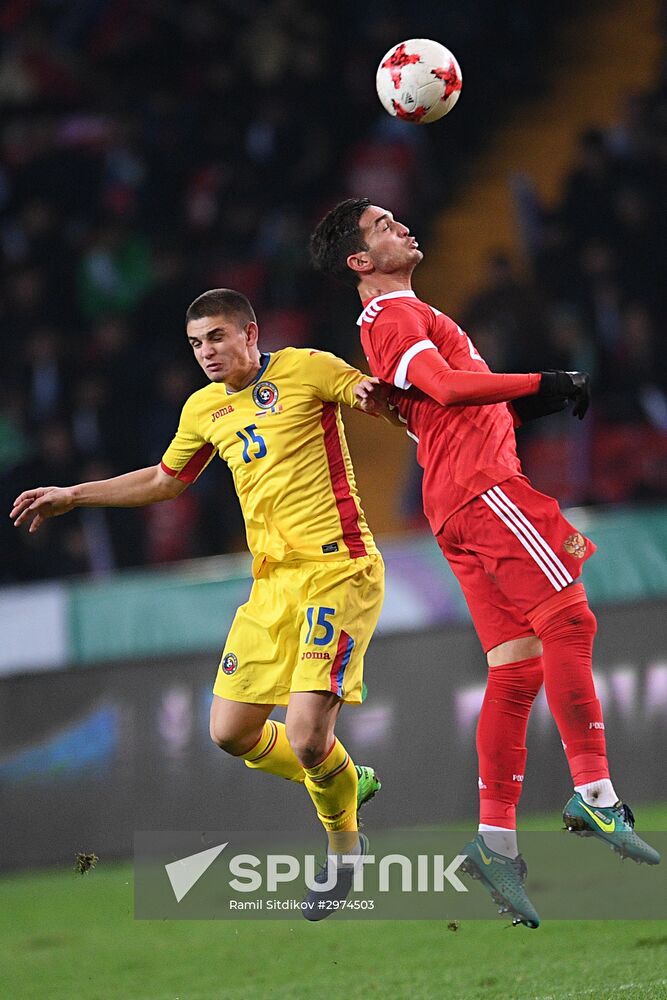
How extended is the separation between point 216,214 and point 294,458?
8.25 meters

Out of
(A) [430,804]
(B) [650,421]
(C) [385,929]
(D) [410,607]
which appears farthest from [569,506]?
(C) [385,929]

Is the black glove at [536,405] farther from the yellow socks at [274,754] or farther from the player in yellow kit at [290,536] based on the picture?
the yellow socks at [274,754]

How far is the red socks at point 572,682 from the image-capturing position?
13.0 ft

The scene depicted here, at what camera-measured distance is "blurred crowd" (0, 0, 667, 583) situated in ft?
36.3

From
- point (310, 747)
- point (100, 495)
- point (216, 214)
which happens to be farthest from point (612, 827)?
point (216, 214)

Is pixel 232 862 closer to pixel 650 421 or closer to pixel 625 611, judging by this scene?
pixel 625 611

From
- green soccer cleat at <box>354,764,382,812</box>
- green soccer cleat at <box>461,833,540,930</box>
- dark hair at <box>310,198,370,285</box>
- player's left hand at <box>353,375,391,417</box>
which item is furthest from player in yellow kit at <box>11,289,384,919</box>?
green soccer cleat at <box>461,833,540,930</box>

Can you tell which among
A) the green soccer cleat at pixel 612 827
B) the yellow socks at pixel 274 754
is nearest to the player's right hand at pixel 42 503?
the yellow socks at pixel 274 754

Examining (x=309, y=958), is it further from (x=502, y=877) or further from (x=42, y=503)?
(x=42, y=503)

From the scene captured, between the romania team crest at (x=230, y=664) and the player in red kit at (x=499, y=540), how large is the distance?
86cm

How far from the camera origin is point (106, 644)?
860 cm

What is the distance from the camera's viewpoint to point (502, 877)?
13.2ft

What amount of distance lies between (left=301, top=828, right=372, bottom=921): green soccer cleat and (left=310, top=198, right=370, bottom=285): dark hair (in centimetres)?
200

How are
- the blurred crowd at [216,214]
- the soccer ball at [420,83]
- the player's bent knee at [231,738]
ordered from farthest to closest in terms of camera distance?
the blurred crowd at [216,214], the player's bent knee at [231,738], the soccer ball at [420,83]
